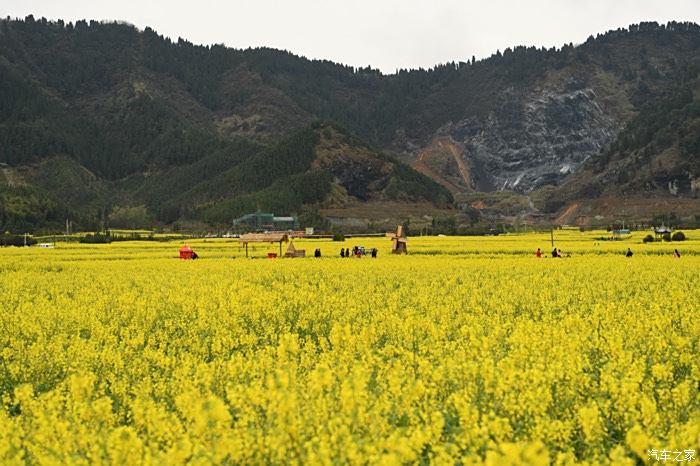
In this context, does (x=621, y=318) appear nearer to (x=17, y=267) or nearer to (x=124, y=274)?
(x=124, y=274)

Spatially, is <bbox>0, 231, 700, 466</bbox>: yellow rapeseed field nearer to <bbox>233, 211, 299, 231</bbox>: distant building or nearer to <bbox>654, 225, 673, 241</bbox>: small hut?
<bbox>654, 225, 673, 241</bbox>: small hut

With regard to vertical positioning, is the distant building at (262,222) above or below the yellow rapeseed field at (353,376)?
above

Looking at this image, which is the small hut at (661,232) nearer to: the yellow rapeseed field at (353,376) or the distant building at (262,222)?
the yellow rapeseed field at (353,376)

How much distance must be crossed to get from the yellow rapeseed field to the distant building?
106 metres

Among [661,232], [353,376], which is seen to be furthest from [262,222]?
[353,376]

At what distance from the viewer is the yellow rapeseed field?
612 centimetres

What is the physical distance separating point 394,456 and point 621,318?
11165mm

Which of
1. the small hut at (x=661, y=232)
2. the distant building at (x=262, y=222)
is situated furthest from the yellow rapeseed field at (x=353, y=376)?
the distant building at (x=262, y=222)

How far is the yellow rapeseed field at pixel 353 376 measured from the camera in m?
6.12

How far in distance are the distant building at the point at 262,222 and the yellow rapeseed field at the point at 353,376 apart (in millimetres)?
106368

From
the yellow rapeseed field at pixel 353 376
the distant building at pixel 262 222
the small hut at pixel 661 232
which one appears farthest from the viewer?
the distant building at pixel 262 222

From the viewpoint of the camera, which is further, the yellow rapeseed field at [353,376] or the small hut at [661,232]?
the small hut at [661,232]

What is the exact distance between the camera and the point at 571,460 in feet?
18.2

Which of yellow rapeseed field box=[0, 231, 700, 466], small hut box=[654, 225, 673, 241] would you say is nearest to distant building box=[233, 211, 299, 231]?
small hut box=[654, 225, 673, 241]
